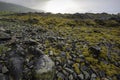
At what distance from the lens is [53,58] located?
500 inches

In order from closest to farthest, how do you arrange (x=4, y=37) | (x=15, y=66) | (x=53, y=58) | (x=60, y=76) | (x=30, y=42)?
(x=60, y=76)
(x=15, y=66)
(x=53, y=58)
(x=30, y=42)
(x=4, y=37)

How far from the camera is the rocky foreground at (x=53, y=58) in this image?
11453 millimetres

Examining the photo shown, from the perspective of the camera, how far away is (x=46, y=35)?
642 inches

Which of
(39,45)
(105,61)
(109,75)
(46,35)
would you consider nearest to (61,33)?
(46,35)

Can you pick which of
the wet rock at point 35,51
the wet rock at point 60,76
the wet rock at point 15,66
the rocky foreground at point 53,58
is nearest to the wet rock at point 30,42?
the rocky foreground at point 53,58

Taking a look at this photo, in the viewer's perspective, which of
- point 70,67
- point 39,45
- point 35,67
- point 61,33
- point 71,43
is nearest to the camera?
point 35,67

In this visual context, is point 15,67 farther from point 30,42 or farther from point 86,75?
point 86,75

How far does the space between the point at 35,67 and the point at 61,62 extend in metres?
1.98

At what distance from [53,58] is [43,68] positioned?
157cm

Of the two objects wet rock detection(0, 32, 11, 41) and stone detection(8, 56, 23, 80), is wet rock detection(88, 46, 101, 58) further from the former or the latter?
wet rock detection(0, 32, 11, 41)

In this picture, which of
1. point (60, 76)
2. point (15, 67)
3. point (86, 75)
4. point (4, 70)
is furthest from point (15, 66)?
point (86, 75)

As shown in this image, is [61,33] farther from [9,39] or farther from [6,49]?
[6,49]

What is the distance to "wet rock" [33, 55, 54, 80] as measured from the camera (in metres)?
11.0

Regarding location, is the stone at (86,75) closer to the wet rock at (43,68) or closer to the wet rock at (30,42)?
the wet rock at (43,68)
